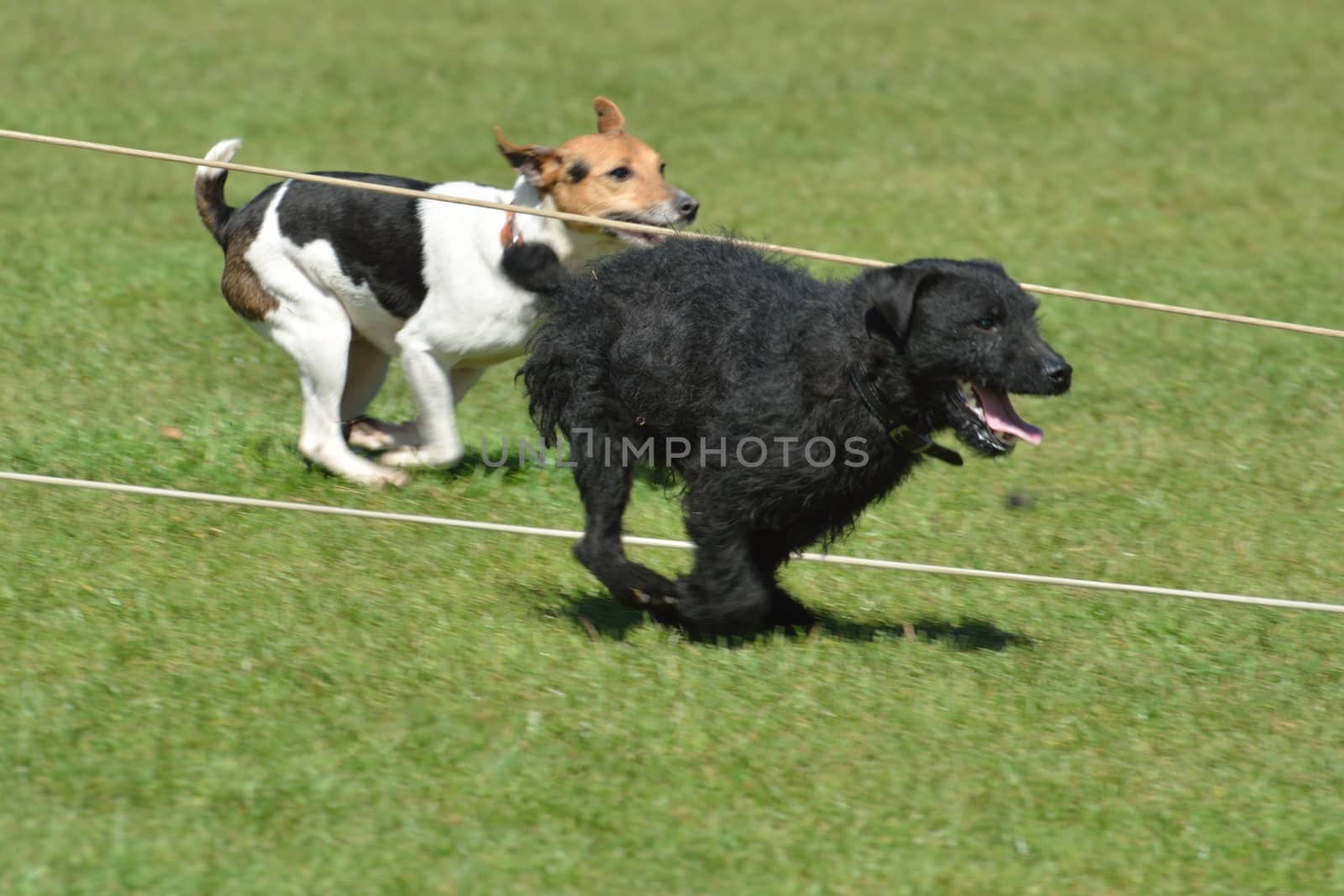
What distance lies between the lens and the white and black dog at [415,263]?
21.2 feet

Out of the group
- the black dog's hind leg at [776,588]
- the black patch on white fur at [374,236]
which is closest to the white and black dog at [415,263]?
the black patch on white fur at [374,236]

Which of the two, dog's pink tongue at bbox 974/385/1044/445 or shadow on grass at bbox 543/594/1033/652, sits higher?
dog's pink tongue at bbox 974/385/1044/445

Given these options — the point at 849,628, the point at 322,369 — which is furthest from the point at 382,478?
the point at 849,628

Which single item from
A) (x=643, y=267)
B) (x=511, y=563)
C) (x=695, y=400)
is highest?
(x=643, y=267)

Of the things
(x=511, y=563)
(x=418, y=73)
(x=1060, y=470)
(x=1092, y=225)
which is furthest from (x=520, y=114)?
(x=511, y=563)

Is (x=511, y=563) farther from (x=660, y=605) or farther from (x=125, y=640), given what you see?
(x=125, y=640)

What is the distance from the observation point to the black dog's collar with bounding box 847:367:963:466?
A: 4859 millimetres

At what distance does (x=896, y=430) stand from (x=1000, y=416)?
0.37m

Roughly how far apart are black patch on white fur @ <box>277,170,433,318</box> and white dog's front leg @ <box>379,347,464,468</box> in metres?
0.23

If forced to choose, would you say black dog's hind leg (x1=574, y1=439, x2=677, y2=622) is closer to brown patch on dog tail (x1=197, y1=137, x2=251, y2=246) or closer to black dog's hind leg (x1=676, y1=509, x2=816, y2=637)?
black dog's hind leg (x1=676, y1=509, x2=816, y2=637)

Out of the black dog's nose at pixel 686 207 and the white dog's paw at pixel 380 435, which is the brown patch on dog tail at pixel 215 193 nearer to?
the white dog's paw at pixel 380 435

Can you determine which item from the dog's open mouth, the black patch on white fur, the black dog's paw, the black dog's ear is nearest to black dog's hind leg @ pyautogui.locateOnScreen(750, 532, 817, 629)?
the black dog's paw

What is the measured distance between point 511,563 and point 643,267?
4.41 feet

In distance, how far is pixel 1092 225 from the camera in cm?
1212
